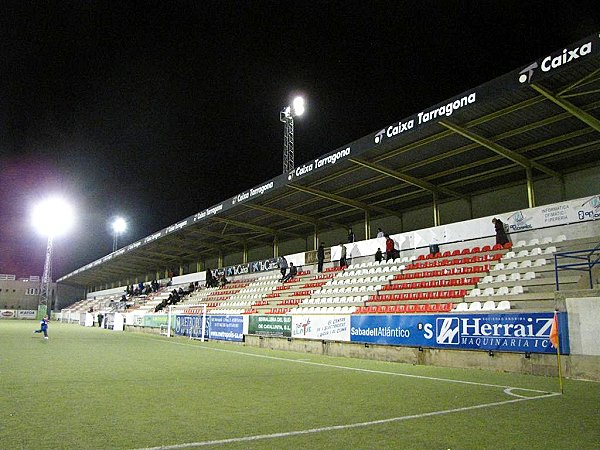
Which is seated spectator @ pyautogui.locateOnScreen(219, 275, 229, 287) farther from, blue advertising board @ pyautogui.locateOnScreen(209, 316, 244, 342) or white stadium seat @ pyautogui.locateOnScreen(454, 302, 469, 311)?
white stadium seat @ pyautogui.locateOnScreen(454, 302, 469, 311)

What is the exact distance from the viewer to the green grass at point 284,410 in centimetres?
478

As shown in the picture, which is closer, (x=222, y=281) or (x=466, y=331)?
(x=466, y=331)

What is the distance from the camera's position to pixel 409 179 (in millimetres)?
20562

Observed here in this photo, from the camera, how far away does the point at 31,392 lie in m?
7.61

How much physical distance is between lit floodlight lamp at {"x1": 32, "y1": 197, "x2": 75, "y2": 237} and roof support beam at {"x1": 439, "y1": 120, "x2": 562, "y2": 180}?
186ft

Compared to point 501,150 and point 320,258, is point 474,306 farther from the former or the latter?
point 320,258

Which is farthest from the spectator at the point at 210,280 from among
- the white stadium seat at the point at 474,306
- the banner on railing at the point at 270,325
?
the white stadium seat at the point at 474,306

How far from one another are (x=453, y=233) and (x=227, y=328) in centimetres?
1243

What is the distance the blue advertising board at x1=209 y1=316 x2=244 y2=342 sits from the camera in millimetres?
23048

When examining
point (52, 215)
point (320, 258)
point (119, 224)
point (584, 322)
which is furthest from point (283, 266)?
point (52, 215)

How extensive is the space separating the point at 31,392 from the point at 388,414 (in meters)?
5.86

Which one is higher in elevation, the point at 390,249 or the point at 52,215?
the point at 52,215

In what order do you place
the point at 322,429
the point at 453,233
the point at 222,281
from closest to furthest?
the point at 322,429 → the point at 453,233 → the point at 222,281

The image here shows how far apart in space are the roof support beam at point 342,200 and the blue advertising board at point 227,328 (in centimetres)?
716
